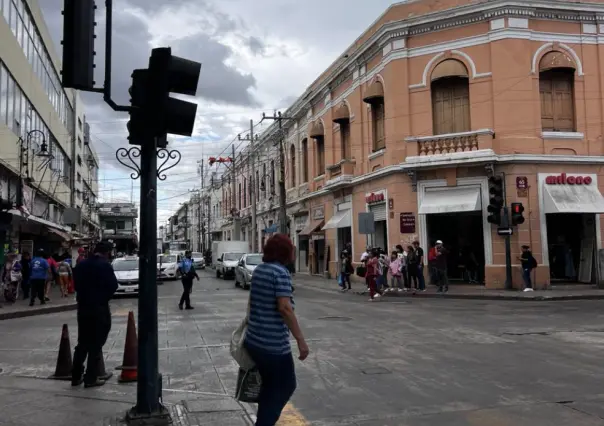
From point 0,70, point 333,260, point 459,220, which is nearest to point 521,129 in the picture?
→ point 459,220

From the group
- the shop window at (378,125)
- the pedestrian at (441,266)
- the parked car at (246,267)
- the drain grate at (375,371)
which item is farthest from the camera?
the shop window at (378,125)

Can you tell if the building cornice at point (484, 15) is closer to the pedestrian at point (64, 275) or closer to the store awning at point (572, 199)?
the store awning at point (572, 199)

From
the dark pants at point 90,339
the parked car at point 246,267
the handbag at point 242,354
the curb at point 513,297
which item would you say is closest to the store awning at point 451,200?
the curb at point 513,297

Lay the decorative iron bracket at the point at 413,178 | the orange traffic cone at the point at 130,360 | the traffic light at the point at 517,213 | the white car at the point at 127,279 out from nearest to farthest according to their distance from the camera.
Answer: the orange traffic cone at the point at 130,360 → the traffic light at the point at 517,213 → the white car at the point at 127,279 → the decorative iron bracket at the point at 413,178

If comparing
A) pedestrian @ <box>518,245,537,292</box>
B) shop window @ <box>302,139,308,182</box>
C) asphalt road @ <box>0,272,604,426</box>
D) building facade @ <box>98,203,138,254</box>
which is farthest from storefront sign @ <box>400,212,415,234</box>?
building facade @ <box>98,203,138,254</box>

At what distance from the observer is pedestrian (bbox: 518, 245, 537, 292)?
63.7 feet

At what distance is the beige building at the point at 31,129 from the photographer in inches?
803

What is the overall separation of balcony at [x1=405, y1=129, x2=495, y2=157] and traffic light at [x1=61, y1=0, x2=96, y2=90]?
61.0ft

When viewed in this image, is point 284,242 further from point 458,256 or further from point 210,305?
point 458,256

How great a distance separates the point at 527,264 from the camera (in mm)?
19406

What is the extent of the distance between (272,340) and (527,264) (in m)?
17.3

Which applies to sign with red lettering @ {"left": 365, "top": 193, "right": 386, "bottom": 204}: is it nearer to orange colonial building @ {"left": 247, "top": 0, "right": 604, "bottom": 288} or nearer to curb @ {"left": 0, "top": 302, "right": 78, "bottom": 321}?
orange colonial building @ {"left": 247, "top": 0, "right": 604, "bottom": 288}

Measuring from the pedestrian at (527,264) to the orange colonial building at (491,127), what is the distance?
936 mm

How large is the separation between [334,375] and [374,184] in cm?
1882
